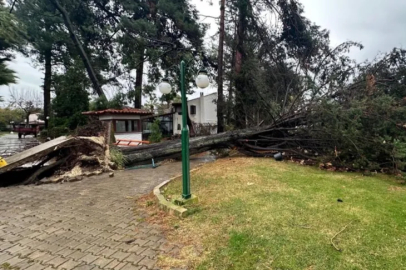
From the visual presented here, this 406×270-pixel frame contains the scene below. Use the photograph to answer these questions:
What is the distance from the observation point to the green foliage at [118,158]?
7.42 metres

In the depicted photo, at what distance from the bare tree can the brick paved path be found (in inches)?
1654

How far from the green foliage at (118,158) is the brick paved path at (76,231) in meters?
2.12

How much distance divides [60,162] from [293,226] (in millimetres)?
6744

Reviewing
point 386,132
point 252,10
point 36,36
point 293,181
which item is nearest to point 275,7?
point 252,10

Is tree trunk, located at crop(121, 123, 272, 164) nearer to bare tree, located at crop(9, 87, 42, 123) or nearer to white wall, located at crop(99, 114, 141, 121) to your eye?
white wall, located at crop(99, 114, 141, 121)

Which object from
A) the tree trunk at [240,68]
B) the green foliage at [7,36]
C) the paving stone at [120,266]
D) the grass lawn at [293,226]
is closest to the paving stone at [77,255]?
the paving stone at [120,266]

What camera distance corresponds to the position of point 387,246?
2338 millimetres

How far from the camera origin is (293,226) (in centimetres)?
281

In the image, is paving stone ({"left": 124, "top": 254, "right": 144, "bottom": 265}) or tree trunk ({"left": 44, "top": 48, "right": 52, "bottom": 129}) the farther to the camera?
→ tree trunk ({"left": 44, "top": 48, "right": 52, "bottom": 129})

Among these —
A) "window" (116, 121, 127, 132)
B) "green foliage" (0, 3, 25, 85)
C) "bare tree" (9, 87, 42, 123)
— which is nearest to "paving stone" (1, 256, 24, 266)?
"green foliage" (0, 3, 25, 85)

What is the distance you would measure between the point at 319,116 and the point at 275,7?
26.7 feet

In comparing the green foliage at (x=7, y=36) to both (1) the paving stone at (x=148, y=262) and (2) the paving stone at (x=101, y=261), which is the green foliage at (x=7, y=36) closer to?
(2) the paving stone at (x=101, y=261)

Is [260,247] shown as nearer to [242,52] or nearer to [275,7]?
[242,52]

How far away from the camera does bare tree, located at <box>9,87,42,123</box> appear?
3862 cm
